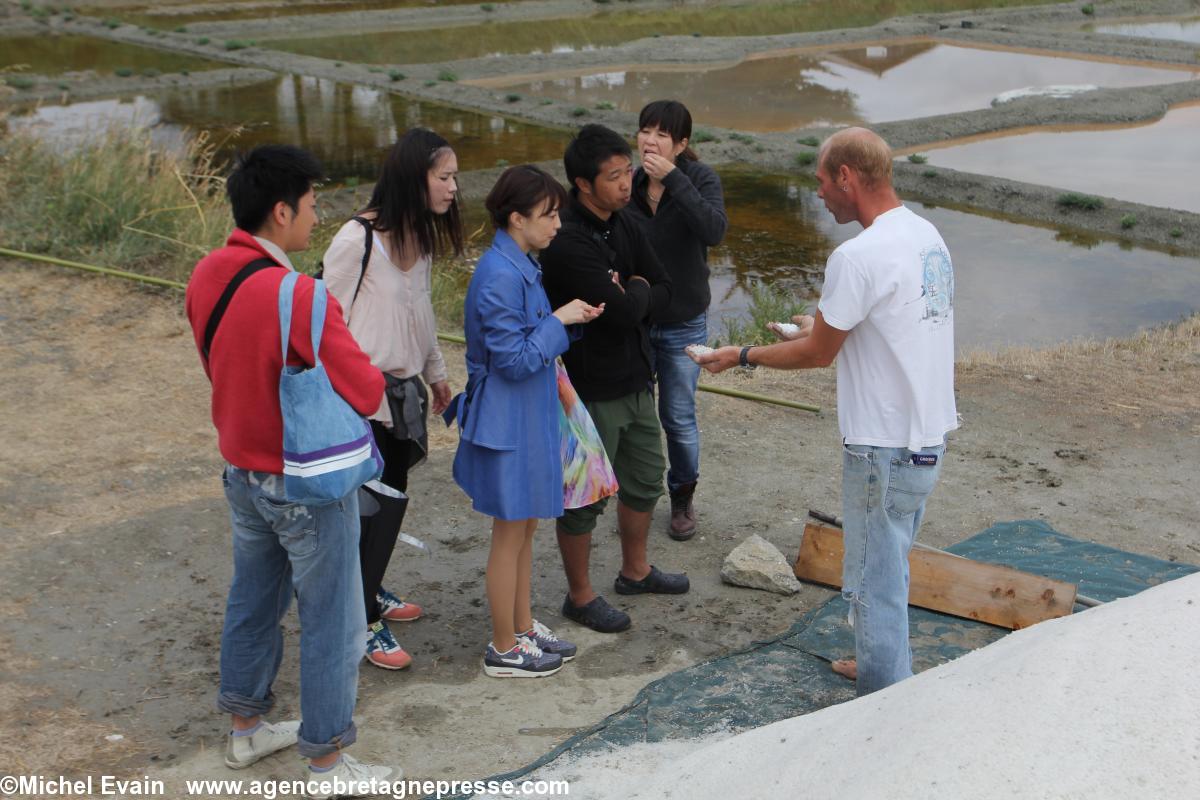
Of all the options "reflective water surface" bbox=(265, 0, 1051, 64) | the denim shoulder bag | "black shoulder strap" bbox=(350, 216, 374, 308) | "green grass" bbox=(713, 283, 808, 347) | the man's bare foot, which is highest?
"reflective water surface" bbox=(265, 0, 1051, 64)

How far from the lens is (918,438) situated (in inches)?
123

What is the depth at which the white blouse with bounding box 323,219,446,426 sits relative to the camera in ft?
11.8

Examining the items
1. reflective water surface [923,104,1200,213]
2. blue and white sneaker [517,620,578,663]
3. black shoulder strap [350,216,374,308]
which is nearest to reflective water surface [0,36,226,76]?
reflective water surface [923,104,1200,213]

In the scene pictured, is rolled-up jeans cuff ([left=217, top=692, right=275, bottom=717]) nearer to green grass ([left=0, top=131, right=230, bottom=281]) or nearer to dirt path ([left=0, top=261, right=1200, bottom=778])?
dirt path ([left=0, top=261, right=1200, bottom=778])

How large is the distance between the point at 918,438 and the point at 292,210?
1630mm

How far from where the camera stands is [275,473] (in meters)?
2.86

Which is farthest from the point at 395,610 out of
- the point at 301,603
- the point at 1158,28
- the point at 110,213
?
the point at 1158,28

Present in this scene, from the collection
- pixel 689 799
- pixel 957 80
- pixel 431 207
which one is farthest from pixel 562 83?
pixel 689 799

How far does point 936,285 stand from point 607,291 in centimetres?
104

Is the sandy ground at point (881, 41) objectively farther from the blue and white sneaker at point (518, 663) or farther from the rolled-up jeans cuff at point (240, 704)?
the rolled-up jeans cuff at point (240, 704)

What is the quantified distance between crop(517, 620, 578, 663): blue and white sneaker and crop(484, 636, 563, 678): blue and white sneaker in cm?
5

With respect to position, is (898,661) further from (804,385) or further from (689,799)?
(804,385)

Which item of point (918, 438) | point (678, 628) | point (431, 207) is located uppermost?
point (431, 207)

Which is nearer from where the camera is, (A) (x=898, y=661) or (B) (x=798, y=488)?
(A) (x=898, y=661)
